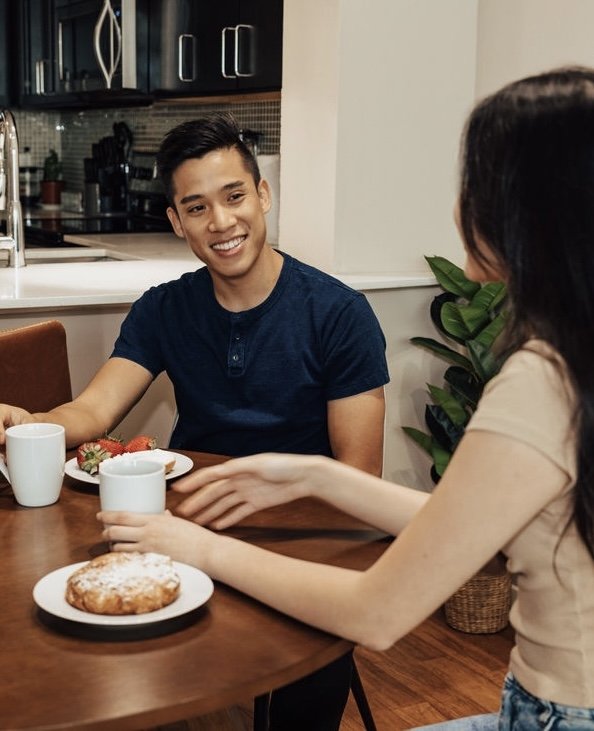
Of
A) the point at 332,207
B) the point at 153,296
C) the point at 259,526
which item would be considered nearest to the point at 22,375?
the point at 153,296

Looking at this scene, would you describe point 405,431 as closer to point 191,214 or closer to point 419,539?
point 191,214

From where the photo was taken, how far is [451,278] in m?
2.89

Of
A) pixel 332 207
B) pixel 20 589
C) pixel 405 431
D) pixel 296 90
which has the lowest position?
pixel 405 431

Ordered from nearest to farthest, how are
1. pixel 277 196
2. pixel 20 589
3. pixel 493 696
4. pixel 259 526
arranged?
pixel 20 589, pixel 259 526, pixel 493 696, pixel 277 196

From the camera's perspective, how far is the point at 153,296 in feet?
7.11

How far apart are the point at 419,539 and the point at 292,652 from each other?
0.56ft

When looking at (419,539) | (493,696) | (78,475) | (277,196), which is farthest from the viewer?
(277,196)

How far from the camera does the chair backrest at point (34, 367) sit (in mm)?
2115

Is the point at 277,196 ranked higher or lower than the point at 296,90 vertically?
lower

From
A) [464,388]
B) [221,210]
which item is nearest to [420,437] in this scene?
[464,388]

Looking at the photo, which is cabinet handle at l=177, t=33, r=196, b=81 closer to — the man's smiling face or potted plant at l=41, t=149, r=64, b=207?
the man's smiling face

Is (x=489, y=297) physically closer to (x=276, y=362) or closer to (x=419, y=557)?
(x=276, y=362)

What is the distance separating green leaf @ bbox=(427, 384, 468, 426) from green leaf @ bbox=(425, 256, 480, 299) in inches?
10.6

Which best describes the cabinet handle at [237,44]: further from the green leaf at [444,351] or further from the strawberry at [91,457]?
the strawberry at [91,457]
